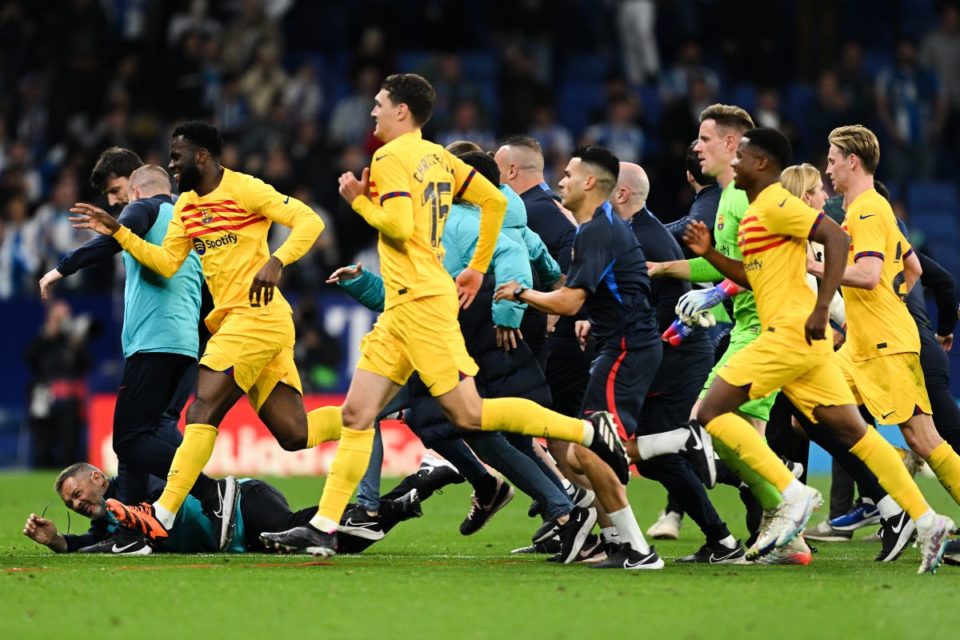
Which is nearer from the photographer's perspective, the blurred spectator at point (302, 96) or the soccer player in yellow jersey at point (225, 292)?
the soccer player in yellow jersey at point (225, 292)

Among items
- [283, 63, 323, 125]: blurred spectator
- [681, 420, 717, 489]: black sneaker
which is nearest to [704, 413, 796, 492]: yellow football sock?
[681, 420, 717, 489]: black sneaker

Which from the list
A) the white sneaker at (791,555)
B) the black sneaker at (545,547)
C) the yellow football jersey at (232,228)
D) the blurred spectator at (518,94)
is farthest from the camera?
the blurred spectator at (518,94)

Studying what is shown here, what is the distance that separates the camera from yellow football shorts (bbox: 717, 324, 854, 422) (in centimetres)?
805

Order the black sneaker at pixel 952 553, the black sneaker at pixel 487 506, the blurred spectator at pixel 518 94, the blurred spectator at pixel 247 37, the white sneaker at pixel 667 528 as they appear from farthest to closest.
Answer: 1. the blurred spectator at pixel 247 37
2. the blurred spectator at pixel 518 94
3. the white sneaker at pixel 667 528
4. the black sneaker at pixel 487 506
5. the black sneaker at pixel 952 553

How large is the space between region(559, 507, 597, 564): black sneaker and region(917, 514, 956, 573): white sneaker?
1.78 meters

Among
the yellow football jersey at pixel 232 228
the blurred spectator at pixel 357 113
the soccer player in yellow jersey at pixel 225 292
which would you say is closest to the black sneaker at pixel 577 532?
the soccer player in yellow jersey at pixel 225 292

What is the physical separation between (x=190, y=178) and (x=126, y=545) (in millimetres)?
2131

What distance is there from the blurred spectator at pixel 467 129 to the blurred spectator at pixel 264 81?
2429 mm

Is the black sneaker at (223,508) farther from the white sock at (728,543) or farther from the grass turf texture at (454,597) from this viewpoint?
the white sock at (728,543)

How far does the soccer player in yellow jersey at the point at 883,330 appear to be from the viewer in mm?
8766

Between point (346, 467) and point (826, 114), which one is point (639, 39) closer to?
point (826, 114)

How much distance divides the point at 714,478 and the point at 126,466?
11.3 feet

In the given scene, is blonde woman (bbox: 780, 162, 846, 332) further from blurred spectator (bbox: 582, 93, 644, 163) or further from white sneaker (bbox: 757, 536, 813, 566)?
blurred spectator (bbox: 582, 93, 644, 163)

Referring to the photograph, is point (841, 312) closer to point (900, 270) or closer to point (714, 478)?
point (900, 270)
